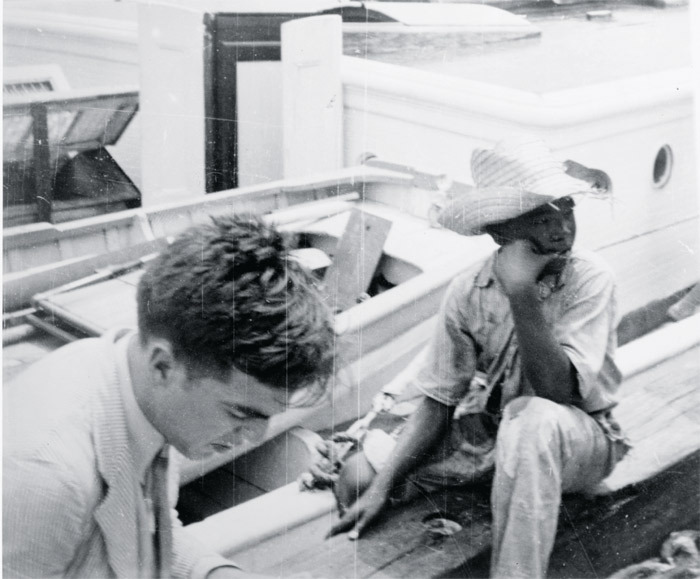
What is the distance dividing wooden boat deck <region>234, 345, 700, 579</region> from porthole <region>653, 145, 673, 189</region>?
15.3 inches

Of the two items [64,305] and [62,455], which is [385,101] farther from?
[62,455]

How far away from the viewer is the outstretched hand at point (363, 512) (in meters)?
1.74

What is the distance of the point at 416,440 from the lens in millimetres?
1792

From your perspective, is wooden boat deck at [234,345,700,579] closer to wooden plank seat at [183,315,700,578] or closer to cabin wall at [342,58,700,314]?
wooden plank seat at [183,315,700,578]

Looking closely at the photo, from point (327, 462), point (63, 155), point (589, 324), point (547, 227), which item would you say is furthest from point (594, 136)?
point (63, 155)

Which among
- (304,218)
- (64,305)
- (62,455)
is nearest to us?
(62,455)

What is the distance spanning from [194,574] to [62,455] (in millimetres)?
413

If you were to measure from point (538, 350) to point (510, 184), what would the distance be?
324mm

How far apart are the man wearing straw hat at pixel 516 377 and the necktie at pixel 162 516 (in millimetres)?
367

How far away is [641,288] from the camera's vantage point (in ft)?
6.08

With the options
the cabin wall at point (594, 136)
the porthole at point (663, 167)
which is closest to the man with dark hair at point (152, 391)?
the cabin wall at point (594, 136)

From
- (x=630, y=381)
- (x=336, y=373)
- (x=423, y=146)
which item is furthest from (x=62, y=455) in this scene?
(x=630, y=381)

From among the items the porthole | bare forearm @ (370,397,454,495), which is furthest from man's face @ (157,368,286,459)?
the porthole

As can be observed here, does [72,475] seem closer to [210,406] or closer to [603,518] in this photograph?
[210,406]
